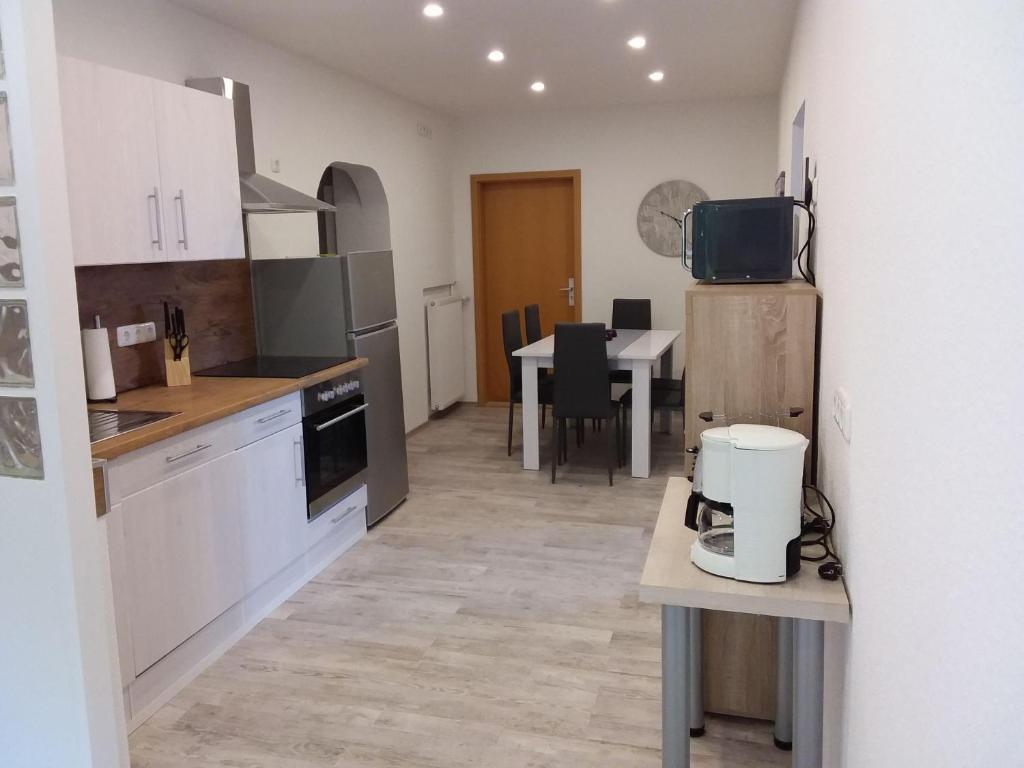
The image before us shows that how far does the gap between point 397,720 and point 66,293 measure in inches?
62.7

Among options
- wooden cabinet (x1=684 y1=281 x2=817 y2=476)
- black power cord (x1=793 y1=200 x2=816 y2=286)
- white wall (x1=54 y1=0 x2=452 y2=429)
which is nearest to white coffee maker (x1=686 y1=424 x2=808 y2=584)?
wooden cabinet (x1=684 y1=281 x2=817 y2=476)

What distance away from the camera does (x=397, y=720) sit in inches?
102

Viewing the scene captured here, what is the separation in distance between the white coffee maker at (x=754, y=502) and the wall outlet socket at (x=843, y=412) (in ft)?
0.31

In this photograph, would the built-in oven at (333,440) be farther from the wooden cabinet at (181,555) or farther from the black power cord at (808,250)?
the black power cord at (808,250)

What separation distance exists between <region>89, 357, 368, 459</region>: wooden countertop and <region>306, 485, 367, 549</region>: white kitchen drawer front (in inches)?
24.7

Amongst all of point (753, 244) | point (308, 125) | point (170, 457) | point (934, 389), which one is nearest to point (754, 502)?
point (934, 389)

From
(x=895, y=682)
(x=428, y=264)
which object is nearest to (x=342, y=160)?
(x=428, y=264)

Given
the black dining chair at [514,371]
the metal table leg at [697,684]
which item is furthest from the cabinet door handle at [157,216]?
the black dining chair at [514,371]

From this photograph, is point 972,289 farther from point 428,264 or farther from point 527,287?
point 527,287

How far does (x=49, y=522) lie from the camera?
1942 mm

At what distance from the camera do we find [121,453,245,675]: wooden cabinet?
2.58 m

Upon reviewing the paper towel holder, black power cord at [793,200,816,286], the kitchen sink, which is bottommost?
the kitchen sink

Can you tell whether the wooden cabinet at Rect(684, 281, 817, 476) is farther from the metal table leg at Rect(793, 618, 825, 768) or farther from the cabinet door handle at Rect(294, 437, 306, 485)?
the cabinet door handle at Rect(294, 437, 306, 485)

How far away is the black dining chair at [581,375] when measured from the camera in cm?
486
